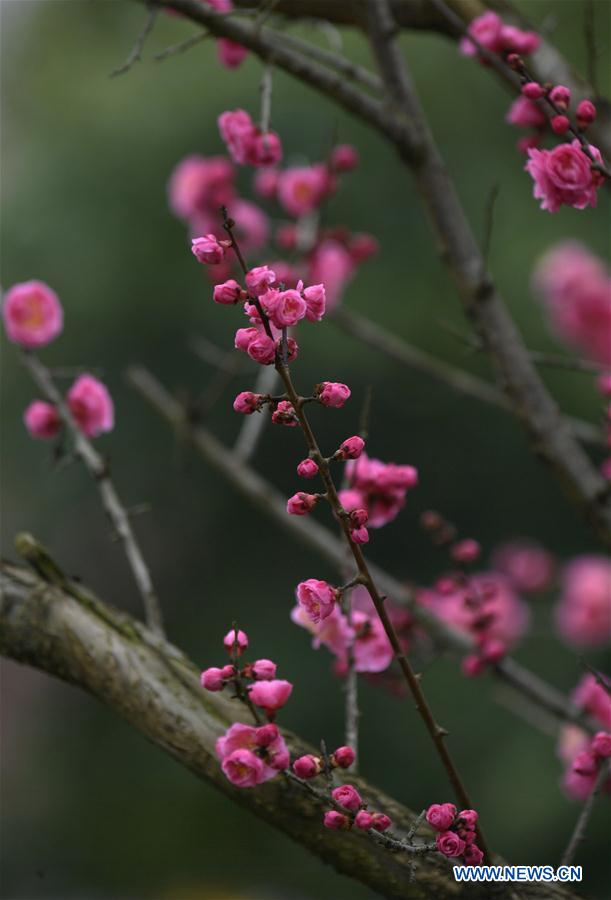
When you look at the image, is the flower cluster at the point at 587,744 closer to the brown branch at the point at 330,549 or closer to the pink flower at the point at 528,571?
the brown branch at the point at 330,549

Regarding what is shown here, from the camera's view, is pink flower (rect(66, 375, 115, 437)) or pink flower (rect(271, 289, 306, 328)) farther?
pink flower (rect(66, 375, 115, 437))

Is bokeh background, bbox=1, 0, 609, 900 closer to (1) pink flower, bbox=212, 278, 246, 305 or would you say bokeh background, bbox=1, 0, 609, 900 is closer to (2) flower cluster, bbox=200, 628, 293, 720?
(2) flower cluster, bbox=200, 628, 293, 720

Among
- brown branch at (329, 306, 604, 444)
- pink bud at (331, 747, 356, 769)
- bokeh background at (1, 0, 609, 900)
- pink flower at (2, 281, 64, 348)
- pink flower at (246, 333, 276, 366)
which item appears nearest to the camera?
pink flower at (246, 333, 276, 366)

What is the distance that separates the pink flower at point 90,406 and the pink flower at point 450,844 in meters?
1.08

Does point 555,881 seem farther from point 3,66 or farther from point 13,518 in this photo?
point 3,66

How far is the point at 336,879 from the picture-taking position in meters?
5.84

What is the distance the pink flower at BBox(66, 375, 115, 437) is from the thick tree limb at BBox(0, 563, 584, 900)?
1.58 ft

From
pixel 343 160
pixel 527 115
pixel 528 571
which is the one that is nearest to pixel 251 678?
pixel 527 115

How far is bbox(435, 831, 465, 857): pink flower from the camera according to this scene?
1.12 m

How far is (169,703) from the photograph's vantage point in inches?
54.2

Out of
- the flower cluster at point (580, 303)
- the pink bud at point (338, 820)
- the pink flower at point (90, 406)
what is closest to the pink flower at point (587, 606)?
the flower cluster at point (580, 303)

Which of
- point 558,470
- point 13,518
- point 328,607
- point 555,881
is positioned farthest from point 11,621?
point 13,518

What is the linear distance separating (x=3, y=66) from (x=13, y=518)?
12.2 ft

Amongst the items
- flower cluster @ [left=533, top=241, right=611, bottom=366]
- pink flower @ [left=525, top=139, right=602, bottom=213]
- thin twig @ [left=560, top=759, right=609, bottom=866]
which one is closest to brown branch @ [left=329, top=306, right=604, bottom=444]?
pink flower @ [left=525, top=139, right=602, bottom=213]
